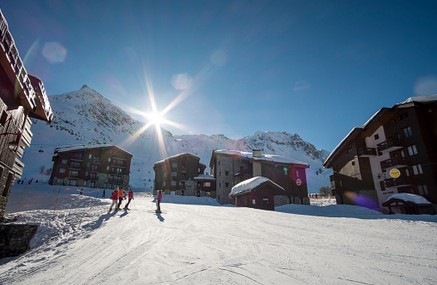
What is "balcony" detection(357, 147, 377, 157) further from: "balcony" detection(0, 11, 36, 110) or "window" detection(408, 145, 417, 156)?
"balcony" detection(0, 11, 36, 110)

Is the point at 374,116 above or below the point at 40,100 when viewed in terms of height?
above

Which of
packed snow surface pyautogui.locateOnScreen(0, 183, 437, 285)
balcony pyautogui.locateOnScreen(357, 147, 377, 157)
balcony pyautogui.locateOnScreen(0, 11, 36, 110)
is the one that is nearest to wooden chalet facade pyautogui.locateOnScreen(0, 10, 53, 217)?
balcony pyautogui.locateOnScreen(0, 11, 36, 110)

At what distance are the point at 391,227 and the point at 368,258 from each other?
6182 mm

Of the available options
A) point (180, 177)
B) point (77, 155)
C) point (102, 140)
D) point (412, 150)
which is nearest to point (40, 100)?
point (412, 150)

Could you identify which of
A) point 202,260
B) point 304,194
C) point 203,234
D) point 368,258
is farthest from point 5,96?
point 304,194

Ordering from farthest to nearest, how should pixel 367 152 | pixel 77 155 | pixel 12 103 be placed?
pixel 77 155 < pixel 367 152 < pixel 12 103

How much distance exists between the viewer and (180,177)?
193ft

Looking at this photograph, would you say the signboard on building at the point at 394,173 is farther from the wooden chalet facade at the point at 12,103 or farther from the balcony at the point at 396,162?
the wooden chalet facade at the point at 12,103

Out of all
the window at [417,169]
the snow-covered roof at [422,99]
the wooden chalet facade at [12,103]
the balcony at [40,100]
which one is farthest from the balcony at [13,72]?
the window at [417,169]

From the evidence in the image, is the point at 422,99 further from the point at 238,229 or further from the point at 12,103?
the point at 12,103

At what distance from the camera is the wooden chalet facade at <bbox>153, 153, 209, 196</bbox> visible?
56656mm

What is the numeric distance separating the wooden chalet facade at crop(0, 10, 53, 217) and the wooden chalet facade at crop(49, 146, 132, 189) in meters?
43.1

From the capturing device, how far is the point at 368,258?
5.96m

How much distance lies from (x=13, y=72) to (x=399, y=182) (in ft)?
126
